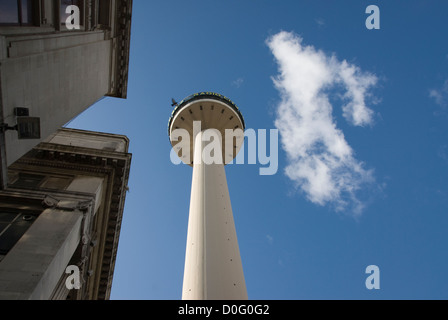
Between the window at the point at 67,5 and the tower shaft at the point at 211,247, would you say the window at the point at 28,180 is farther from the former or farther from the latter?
the tower shaft at the point at 211,247

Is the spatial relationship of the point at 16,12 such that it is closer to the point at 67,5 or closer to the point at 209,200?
the point at 67,5

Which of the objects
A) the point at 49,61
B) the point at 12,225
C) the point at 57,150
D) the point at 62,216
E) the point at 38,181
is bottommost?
the point at 12,225

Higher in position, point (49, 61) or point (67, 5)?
point (67, 5)

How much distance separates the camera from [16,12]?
39.8ft

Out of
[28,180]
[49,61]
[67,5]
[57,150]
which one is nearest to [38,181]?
[28,180]

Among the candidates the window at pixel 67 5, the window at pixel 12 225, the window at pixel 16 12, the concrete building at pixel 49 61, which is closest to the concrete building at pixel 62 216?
the window at pixel 12 225

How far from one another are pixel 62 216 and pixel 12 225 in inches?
93.5

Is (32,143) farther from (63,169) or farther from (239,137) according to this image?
(239,137)

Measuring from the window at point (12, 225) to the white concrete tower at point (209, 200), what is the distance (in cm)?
944

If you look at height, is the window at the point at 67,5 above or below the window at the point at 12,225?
above

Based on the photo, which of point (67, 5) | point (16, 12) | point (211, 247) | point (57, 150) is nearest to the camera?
point (16, 12)

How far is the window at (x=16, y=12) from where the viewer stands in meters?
11.3
